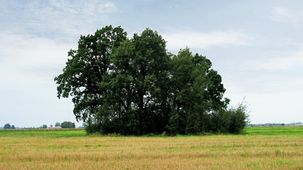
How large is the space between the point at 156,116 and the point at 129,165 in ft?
183

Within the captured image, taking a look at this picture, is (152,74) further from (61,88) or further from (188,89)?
(61,88)

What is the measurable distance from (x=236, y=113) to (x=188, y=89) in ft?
40.9

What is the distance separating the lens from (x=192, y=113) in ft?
253

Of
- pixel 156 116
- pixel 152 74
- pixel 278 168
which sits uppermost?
pixel 152 74

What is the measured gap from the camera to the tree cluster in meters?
76.5

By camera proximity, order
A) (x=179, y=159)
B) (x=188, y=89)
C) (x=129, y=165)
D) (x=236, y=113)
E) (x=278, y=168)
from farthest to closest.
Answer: (x=236, y=113), (x=188, y=89), (x=179, y=159), (x=129, y=165), (x=278, y=168)

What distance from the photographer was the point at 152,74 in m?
77.1

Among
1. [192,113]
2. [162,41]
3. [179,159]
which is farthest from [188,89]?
[179,159]

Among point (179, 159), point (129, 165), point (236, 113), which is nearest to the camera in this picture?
point (129, 165)

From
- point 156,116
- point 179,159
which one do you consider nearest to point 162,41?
point 156,116

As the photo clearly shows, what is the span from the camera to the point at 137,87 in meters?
76.1

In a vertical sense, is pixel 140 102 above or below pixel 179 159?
above

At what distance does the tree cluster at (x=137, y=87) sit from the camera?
76500mm

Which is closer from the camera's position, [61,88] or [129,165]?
[129,165]
